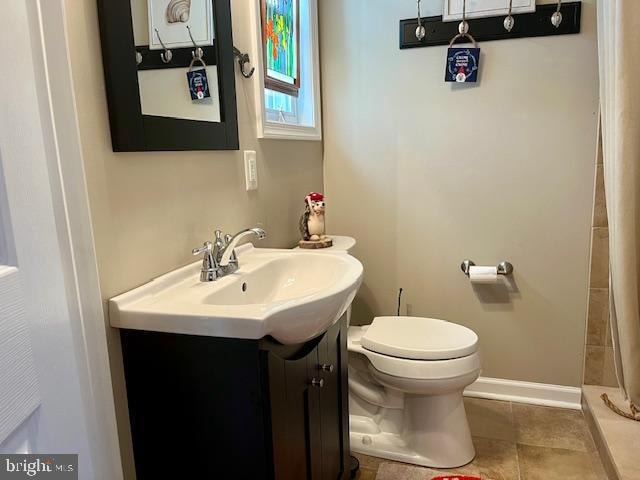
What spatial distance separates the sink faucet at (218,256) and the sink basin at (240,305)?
0.07 feet

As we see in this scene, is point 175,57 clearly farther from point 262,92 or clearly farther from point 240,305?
point 240,305

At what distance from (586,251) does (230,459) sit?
176cm

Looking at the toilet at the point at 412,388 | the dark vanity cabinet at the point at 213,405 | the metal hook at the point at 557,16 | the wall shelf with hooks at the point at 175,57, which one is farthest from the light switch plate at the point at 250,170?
the metal hook at the point at 557,16

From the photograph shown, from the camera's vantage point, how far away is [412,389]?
1757 mm

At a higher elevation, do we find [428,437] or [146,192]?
[146,192]

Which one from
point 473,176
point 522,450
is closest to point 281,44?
point 473,176

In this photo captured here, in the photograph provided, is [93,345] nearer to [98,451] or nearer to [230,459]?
[98,451]

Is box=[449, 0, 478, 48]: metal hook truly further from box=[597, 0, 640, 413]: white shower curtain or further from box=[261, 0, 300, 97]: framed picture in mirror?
box=[261, 0, 300, 97]: framed picture in mirror

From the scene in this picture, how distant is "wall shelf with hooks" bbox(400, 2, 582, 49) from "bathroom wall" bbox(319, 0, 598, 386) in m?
0.03

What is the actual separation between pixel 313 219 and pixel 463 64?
0.92 metres

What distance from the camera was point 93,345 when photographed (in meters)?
0.76

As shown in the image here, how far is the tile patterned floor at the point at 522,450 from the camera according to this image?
5.83ft

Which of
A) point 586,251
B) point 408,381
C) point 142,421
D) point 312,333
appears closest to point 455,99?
point 586,251

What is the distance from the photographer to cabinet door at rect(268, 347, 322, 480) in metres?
1.04
